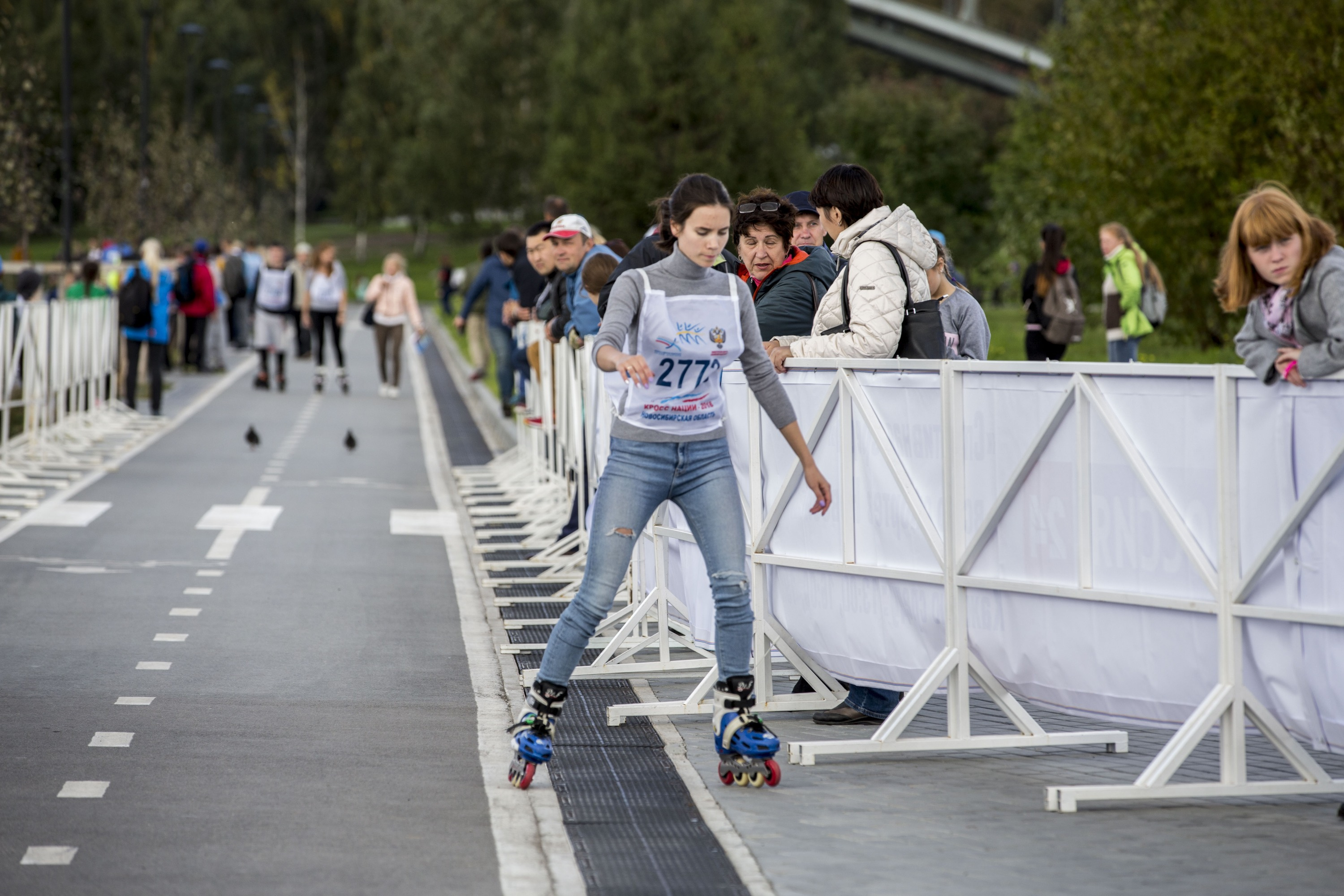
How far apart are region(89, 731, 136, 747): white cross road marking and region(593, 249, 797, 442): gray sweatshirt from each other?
2118mm

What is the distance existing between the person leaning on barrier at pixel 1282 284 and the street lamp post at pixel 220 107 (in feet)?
196

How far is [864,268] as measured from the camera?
23.9 feet

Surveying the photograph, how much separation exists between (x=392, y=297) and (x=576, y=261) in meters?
15.6

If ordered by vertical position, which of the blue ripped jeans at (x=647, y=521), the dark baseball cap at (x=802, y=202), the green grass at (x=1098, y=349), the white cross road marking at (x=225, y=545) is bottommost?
the white cross road marking at (x=225, y=545)

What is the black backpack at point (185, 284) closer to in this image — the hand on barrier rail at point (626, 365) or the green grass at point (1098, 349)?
the green grass at point (1098, 349)

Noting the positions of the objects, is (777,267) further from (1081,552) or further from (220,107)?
(220,107)

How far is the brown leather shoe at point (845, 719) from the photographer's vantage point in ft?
24.8

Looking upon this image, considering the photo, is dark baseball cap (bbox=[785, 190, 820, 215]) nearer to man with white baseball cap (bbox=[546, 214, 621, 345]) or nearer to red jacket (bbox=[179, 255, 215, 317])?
man with white baseball cap (bbox=[546, 214, 621, 345])

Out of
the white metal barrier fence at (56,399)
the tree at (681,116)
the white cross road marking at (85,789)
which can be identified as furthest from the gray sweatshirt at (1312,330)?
the tree at (681,116)

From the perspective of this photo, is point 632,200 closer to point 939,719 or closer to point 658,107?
point 658,107

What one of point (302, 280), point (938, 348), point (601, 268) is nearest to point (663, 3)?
point (302, 280)

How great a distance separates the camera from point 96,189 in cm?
5034

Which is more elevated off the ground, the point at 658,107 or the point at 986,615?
the point at 658,107

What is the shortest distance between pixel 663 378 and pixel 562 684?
104 cm
